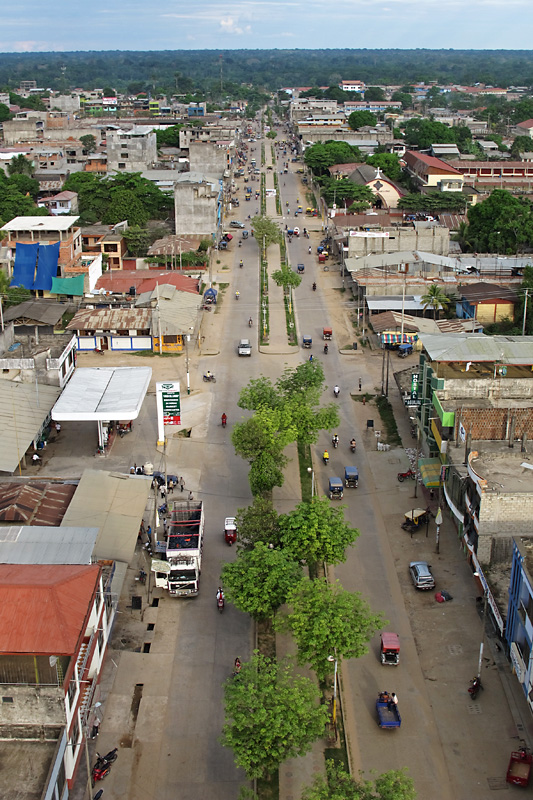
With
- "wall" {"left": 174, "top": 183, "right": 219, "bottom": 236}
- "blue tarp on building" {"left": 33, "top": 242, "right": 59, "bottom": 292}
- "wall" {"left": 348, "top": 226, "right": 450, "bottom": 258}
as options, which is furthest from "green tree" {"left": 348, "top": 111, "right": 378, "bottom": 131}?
"blue tarp on building" {"left": 33, "top": 242, "right": 59, "bottom": 292}

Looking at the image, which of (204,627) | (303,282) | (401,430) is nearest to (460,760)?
(204,627)

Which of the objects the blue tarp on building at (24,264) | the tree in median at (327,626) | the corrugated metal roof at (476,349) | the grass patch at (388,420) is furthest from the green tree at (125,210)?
the tree in median at (327,626)

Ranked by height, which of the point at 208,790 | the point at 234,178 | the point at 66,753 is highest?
the point at 234,178

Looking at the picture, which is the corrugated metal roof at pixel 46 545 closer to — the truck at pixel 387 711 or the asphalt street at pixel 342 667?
the asphalt street at pixel 342 667

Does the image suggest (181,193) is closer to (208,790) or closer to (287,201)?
(287,201)

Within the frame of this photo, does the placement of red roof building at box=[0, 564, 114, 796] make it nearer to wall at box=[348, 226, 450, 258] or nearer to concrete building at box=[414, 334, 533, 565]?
concrete building at box=[414, 334, 533, 565]
